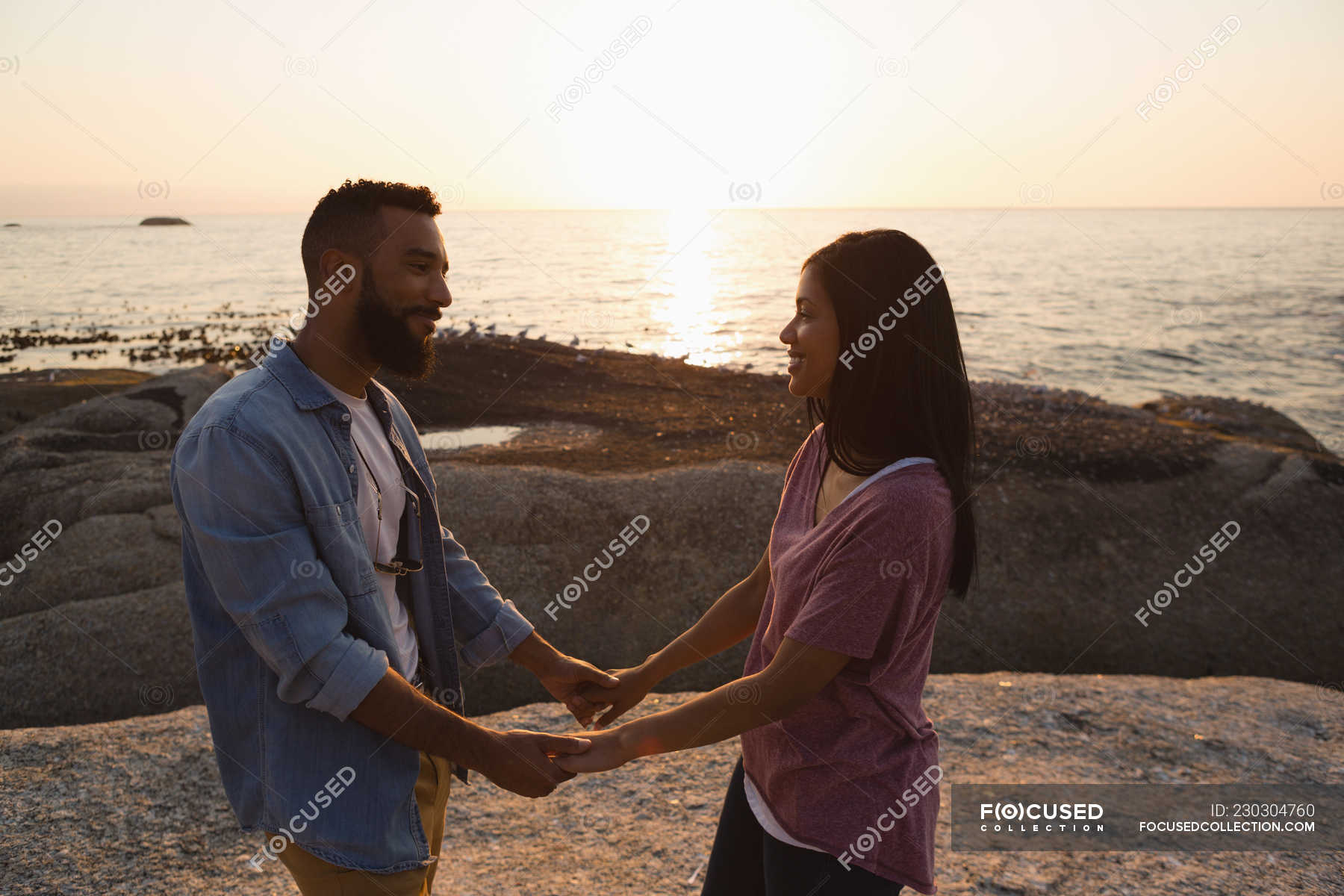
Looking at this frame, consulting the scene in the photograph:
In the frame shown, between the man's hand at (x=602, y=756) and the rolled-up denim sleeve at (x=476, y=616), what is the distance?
62 centimetres

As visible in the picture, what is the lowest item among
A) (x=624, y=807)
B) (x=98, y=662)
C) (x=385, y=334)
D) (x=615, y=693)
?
(x=624, y=807)

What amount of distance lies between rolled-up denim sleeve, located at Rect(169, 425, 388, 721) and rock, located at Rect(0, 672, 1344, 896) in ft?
7.92

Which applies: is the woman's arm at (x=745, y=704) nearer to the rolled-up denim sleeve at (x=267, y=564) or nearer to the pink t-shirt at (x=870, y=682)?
the pink t-shirt at (x=870, y=682)

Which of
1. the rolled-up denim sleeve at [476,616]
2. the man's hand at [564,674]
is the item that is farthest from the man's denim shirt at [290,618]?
the man's hand at [564,674]

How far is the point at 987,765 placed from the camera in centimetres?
514

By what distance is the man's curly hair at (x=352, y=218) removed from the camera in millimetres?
2521

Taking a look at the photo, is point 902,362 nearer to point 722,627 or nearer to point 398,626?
point 722,627

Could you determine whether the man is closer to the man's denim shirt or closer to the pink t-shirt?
the man's denim shirt

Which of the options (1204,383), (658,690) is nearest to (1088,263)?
(1204,383)

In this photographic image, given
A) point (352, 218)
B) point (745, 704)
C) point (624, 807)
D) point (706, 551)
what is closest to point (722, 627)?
point (745, 704)

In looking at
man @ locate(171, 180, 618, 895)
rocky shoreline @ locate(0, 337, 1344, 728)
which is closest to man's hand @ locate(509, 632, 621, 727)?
man @ locate(171, 180, 618, 895)

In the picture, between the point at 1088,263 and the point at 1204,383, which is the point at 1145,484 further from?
the point at 1088,263

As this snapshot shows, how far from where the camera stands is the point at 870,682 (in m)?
2.14

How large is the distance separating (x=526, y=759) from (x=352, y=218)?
5.73 ft
